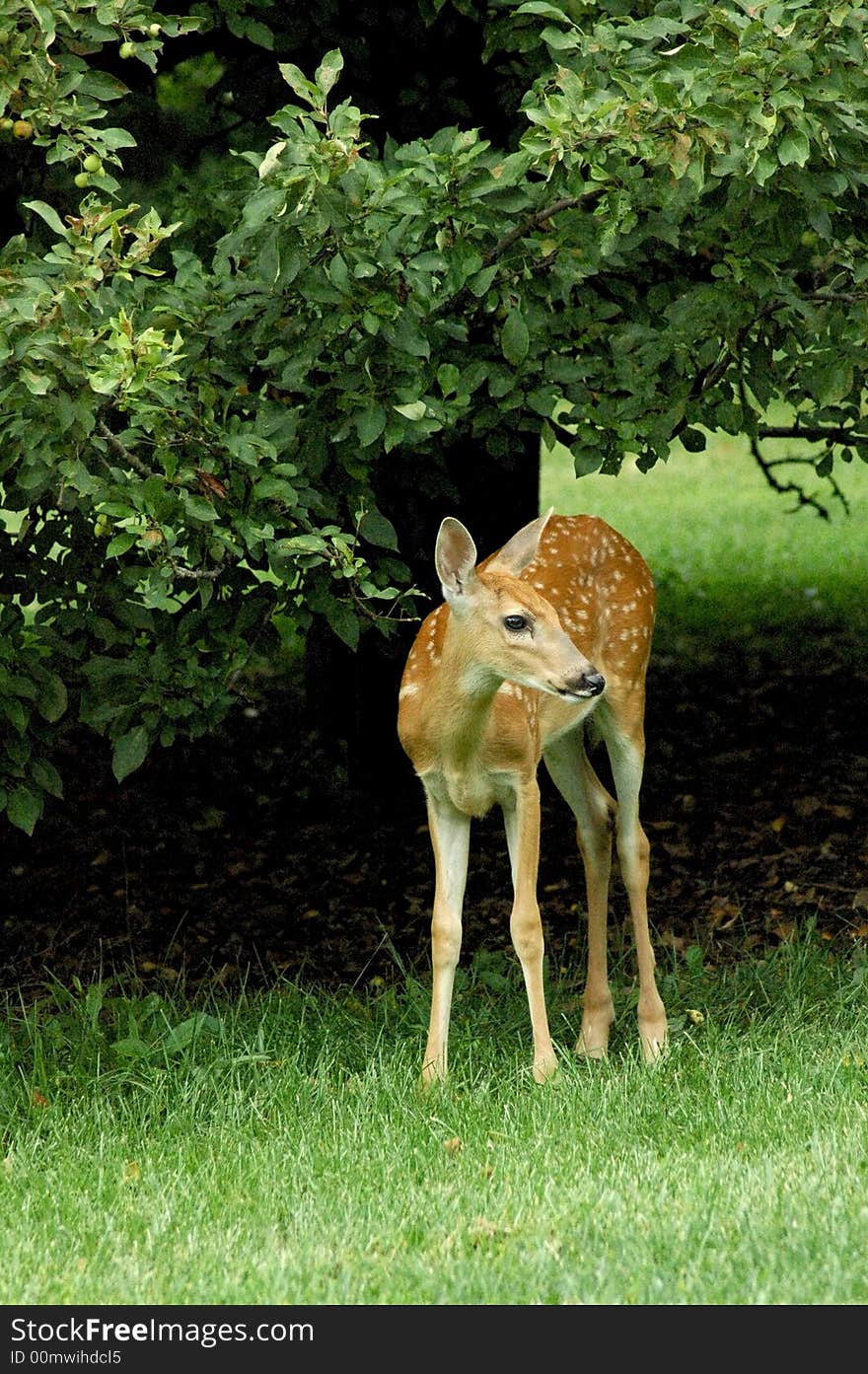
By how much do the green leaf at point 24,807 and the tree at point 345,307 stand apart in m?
0.01

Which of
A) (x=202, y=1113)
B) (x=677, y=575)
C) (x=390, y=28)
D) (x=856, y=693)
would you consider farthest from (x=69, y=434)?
(x=677, y=575)

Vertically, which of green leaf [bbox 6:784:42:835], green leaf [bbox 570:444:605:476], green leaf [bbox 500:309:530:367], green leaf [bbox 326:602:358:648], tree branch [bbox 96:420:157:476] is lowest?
green leaf [bbox 6:784:42:835]

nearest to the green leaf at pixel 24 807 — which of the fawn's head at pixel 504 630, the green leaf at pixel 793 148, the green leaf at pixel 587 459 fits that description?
the fawn's head at pixel 504 630

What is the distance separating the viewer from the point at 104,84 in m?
4.98

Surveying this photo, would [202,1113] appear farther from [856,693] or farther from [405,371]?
[856,693]

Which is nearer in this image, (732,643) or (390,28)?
(390,28)

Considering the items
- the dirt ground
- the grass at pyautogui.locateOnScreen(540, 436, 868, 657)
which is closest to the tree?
the dirt ground

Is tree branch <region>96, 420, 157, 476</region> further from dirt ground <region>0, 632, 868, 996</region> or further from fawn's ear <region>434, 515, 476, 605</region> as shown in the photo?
dirt ground <region>0, 632, 868, 996</region>

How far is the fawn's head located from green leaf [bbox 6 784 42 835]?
4.65 ft

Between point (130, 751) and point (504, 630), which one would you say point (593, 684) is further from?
point (130, 751)

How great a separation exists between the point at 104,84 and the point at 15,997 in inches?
135

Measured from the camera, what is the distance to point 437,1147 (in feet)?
15.7

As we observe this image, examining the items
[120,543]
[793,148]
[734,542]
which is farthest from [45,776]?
[734,542]

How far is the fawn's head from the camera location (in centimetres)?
508
